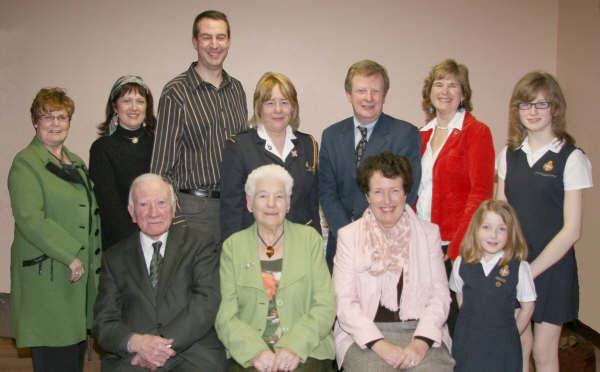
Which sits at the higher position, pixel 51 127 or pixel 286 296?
pixel 51 127

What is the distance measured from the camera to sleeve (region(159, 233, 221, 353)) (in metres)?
2.27

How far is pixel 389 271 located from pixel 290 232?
55 cm

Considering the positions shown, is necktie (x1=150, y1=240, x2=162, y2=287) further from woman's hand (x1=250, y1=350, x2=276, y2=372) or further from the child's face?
the child's face

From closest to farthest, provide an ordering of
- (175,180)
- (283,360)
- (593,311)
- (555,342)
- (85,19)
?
(283,360) → (555,342) → (175,180) → (593,311) → (85,19)

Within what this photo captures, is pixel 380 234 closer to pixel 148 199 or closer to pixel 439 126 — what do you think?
pixel 439 126

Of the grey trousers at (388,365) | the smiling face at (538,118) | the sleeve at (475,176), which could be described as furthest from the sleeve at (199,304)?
the smiling face at (538,118)

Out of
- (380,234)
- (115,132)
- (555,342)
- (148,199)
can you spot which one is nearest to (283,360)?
(380,234)

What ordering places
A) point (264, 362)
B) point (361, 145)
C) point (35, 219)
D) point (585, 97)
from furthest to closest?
1. point (585, 97)
2. point (361, 145)
3. point (35, 219)
4. point (264, 362)

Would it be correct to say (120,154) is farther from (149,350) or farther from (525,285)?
(525,285)

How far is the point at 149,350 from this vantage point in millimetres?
2203

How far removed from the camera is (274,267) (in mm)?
2412

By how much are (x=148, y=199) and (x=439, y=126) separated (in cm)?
176

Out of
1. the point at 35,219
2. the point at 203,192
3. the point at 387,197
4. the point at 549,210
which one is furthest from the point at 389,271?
the point at 35,219

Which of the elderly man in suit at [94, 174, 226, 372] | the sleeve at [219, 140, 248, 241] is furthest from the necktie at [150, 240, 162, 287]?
the sleeve at [219, 140, 248, 241]
